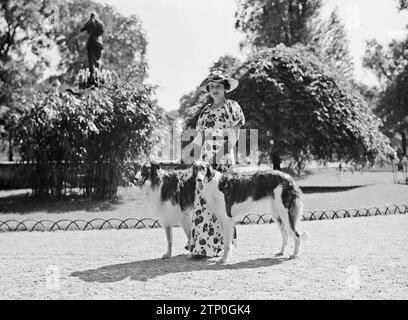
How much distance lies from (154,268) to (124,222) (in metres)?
4.39

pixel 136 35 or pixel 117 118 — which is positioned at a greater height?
pixel 136 35

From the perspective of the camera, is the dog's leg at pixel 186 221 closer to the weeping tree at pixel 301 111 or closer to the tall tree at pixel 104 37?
the weeping tree at pixel 301 111

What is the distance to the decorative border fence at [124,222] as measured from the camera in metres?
10.8

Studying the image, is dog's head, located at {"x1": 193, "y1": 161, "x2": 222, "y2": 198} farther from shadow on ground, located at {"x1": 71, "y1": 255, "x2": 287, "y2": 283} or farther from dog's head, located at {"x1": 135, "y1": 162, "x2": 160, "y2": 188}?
shadow on ground, located at {"x1": 71, "y1": 255, "x2": 287, "y2": 283}

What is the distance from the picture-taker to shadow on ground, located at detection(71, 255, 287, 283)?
6125 mm

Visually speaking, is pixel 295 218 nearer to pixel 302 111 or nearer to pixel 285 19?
pixel 302 111

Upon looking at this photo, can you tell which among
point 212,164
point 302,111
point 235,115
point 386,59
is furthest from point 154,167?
point 386,59

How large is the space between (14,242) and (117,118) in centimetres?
684

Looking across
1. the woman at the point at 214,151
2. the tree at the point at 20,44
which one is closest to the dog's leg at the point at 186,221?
the woman at the point at 214,151

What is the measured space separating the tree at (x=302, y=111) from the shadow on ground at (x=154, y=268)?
13.6 meters

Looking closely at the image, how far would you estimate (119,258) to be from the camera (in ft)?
24.7

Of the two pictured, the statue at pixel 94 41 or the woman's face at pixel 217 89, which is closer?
the woman's face at pixel 217 89
